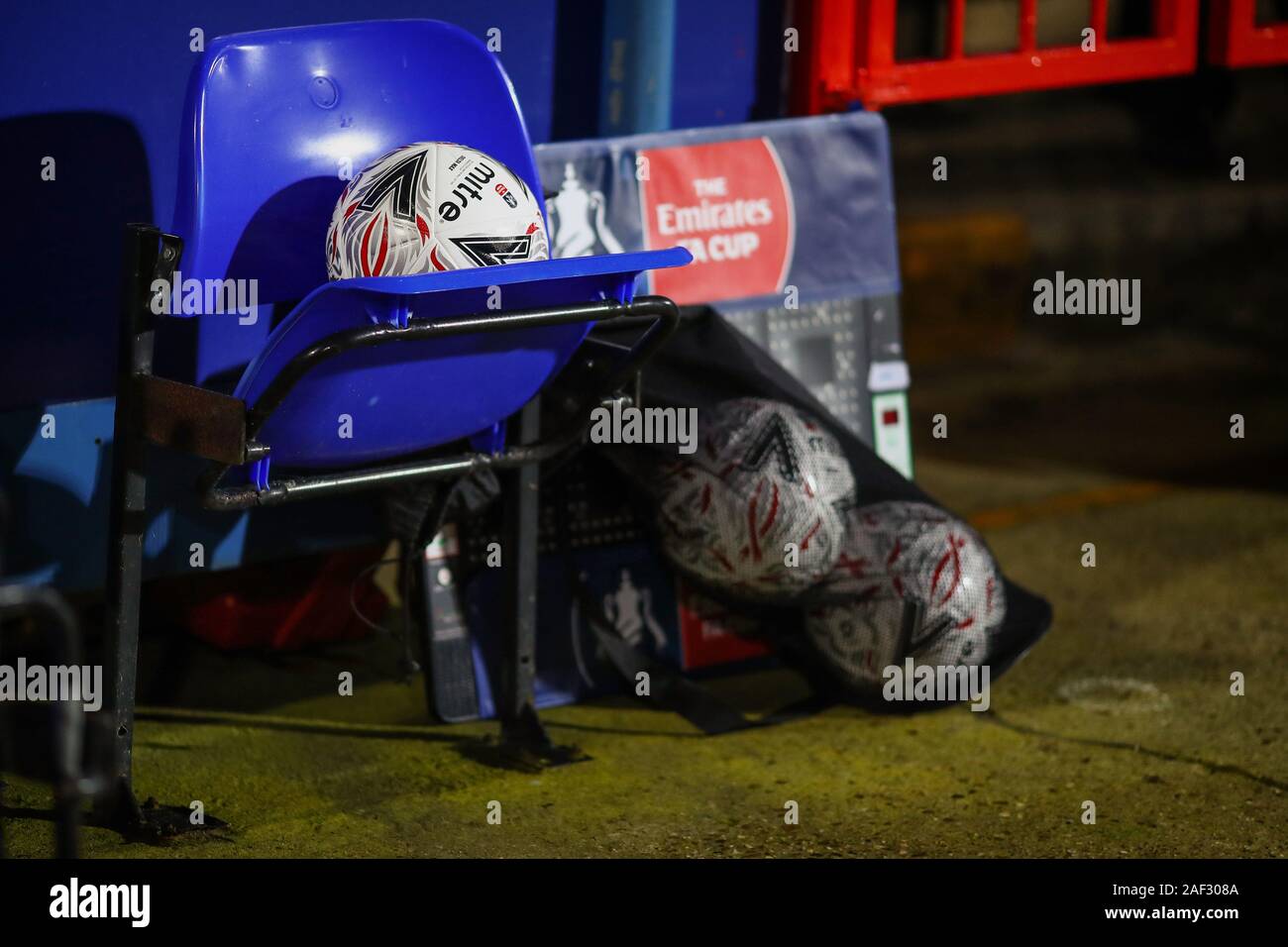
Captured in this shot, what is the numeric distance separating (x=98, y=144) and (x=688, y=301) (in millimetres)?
1423

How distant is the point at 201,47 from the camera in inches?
140

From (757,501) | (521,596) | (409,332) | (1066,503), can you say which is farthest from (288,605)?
(1066,503)

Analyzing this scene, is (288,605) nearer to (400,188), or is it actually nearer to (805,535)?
(805,535)

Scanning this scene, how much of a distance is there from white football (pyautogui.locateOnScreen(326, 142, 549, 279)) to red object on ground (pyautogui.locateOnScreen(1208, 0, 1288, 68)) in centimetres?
292

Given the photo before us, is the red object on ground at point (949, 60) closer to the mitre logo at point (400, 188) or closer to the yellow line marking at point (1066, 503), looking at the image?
the yellow line marking at point (1066, 503)

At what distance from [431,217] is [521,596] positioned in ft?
3.22

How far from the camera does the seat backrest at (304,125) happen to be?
3070 mm

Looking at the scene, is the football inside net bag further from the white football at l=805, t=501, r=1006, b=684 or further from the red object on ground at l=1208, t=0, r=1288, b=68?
the red object on ground at l=1208, t=0, r=1288, b=68

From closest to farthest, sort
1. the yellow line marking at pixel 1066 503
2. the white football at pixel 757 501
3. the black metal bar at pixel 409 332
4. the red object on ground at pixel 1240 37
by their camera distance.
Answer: the black metal bar at pixel 409 332 → the white football at pixel 757 501 → the red object on ground at pixel 1240 37 → the yellow line marking at pixel 1066 503

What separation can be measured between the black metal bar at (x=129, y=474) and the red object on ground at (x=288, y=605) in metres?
0.95

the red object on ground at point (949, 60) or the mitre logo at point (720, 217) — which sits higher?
the red object on ground at point (949, 60)

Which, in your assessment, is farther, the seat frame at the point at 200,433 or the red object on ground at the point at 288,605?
the red object on ground at the point at 288,605

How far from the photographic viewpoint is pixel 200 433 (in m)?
2.88

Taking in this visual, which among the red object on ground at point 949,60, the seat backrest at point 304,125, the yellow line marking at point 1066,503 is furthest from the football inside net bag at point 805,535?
the yellow line marking at point 1066,503
